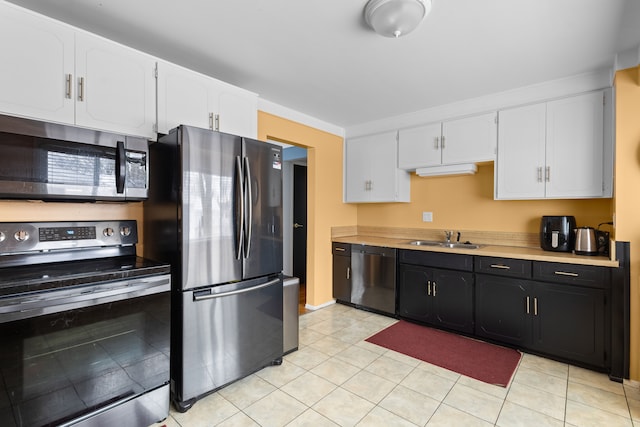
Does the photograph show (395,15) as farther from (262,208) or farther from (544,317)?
(544,317)

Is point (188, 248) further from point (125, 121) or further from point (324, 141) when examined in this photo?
point (324, 141)

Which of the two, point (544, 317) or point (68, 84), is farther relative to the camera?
point (544, 317)

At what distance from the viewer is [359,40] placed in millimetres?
2115

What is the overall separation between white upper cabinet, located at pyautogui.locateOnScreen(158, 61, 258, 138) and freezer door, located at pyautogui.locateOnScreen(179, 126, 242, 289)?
1.21 ft

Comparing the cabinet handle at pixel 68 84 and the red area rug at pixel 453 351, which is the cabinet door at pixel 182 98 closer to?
the cabinet handle at pixel 68 84

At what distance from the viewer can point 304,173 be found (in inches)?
206

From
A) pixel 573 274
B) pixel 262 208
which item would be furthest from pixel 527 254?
pixel 262 208

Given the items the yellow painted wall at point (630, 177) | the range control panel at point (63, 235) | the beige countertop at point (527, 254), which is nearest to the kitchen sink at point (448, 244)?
the beige countertop at point (527, 254)

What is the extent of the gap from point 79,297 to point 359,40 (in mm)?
2247

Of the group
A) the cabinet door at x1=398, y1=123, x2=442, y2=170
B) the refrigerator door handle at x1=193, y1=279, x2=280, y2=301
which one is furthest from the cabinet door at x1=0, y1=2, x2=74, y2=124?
the cabinet door at x1=398, y1=123, x2=442, y2=170

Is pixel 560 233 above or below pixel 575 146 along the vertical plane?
below

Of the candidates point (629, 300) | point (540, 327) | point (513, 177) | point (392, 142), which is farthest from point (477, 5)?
point (540, 327)

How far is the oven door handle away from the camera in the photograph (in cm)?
134

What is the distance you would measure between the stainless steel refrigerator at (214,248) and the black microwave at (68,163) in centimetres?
19
